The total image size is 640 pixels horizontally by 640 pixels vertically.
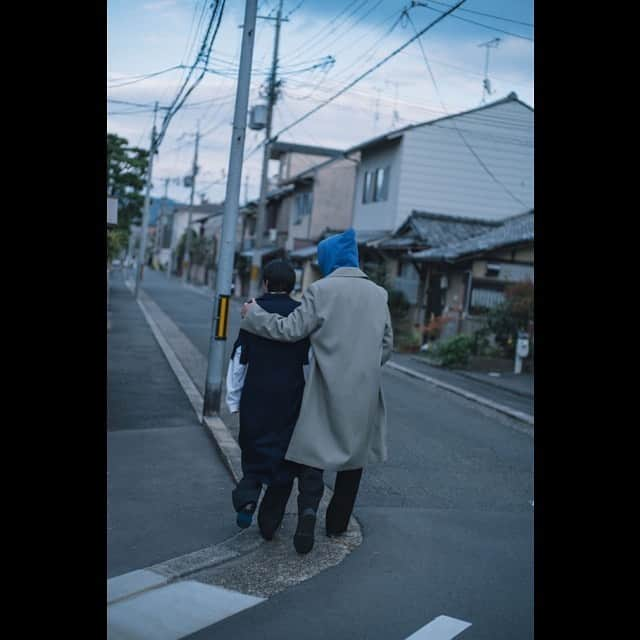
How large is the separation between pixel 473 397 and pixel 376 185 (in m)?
17.5

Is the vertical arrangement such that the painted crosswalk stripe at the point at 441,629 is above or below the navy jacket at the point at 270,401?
below

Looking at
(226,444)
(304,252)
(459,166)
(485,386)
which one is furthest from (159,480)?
(304,252)

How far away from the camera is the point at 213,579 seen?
4.53 meters

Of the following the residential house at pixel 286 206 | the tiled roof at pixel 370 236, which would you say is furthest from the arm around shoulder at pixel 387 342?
the residential house at pixel 286 206

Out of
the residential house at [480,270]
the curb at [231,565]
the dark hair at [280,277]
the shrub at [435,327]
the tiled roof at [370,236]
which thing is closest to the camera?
the curb at [231,565]

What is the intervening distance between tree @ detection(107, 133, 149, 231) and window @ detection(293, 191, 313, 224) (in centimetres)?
833

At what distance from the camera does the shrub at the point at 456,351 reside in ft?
61.7

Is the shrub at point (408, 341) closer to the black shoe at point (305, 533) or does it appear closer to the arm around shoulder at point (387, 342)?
the arm around shoulder at point (387, 342)

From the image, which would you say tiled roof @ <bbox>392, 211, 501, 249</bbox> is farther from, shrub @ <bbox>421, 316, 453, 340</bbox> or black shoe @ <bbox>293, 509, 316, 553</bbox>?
black shoe @ <bbox>293, 509, 316, 553</bbox>
